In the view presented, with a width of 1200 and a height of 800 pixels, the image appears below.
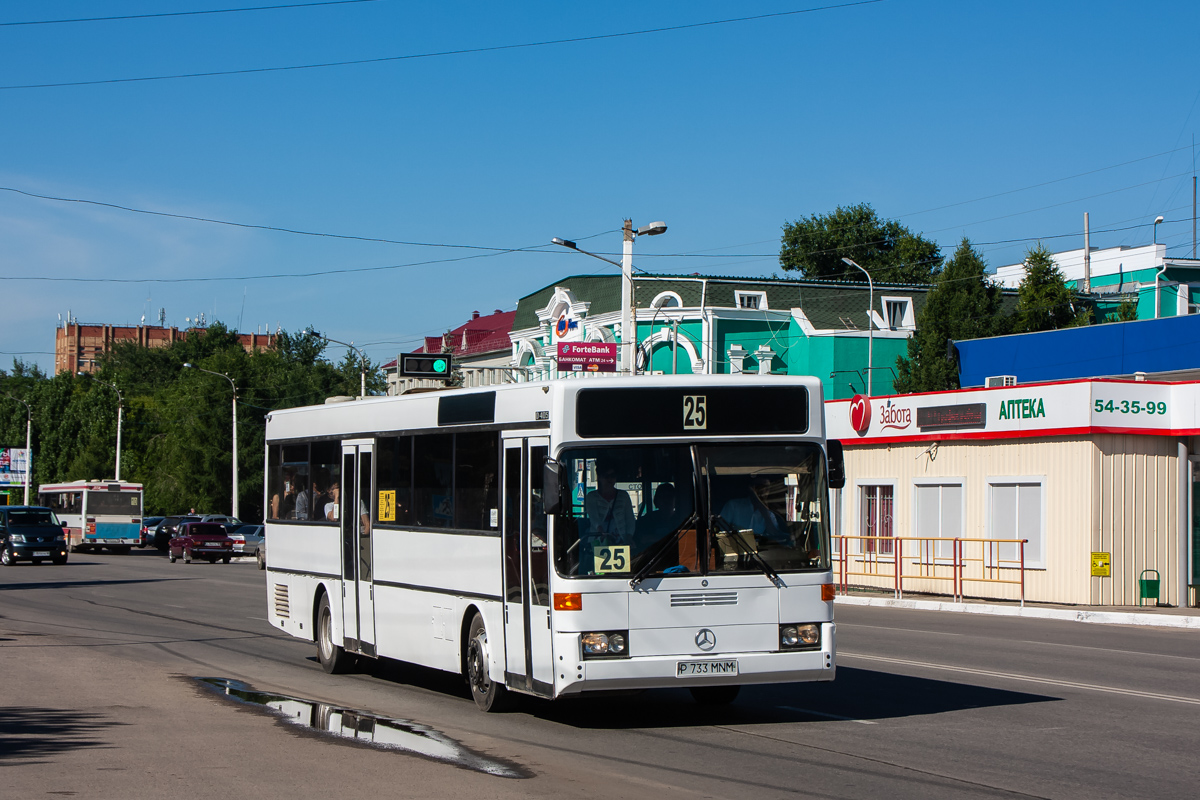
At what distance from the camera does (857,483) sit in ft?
117

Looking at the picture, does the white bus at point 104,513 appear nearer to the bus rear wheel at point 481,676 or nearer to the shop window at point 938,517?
the shop window at point 938,517

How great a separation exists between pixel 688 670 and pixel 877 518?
25611mm

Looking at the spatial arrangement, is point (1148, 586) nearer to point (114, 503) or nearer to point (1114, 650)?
point (1114, 650)

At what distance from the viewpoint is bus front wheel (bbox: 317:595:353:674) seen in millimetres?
15344

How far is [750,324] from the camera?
60.8 m

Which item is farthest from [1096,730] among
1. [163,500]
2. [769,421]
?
[163,500]

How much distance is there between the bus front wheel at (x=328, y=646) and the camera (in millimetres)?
15344

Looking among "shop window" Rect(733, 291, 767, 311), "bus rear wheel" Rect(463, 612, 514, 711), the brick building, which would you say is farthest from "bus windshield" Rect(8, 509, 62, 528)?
the brick building

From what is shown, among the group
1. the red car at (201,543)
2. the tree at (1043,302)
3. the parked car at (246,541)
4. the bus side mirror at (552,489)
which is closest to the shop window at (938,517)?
the bus side mirror at (552,489)

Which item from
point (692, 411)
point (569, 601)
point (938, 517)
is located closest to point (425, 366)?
point (692, 411)

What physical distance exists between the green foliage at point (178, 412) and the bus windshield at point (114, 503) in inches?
771

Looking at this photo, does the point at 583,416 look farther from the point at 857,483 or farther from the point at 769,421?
the point at 857,483

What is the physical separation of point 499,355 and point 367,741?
71.2m

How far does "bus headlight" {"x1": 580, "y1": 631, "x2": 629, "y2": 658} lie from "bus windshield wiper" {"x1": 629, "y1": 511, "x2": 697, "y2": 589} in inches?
15.3
